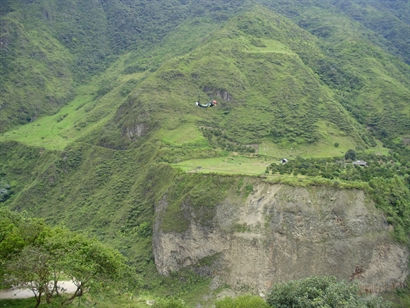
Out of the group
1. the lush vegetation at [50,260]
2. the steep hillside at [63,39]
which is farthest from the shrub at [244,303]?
the steep hillside at [63,39]

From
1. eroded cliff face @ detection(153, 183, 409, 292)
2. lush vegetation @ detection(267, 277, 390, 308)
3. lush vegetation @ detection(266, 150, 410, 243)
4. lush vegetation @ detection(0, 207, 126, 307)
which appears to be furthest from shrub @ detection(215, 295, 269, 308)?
lush vegetation @ detection(266, 150, 410, 243)

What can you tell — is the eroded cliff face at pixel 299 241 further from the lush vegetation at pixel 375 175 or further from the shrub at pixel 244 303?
the shrub at pixel 244 303

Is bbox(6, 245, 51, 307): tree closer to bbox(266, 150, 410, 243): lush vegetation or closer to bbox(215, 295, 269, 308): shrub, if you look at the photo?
bbox(215, 295, 269, 308): shrub

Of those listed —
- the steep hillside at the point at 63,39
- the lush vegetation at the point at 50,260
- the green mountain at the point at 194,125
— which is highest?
the lush vegetation at the point at 50,260

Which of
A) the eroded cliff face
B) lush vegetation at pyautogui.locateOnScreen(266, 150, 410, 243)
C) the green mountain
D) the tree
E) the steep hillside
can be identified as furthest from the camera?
the steep hillside

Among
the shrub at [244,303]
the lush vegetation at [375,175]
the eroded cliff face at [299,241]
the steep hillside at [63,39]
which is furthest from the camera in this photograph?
the steep hillside at [63,39]

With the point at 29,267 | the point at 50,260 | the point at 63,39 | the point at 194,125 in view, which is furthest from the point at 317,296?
the point at 63,39

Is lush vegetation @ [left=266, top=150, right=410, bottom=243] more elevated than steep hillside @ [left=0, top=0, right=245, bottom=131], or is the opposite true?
lush vegetation @ [left=266, top=150, right=410, bottom=243]

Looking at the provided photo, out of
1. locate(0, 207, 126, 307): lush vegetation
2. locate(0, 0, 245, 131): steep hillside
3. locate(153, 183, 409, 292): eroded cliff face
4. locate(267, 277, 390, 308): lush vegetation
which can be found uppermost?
locate(0, 207, 126, 307): lush vegetation
